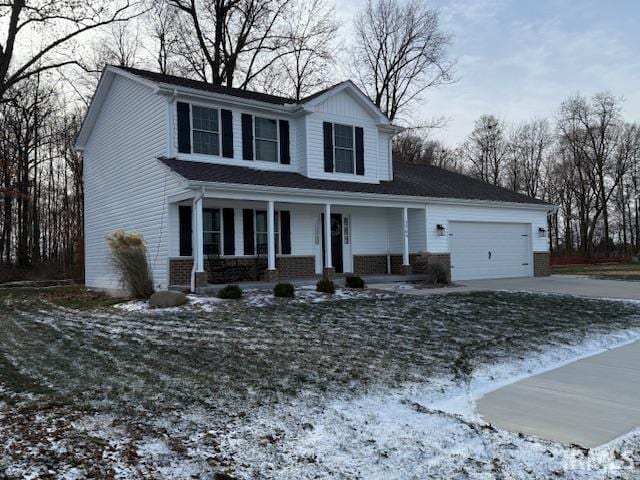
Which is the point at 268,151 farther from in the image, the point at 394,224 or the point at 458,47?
the point at 458,47

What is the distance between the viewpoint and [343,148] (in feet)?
56.5

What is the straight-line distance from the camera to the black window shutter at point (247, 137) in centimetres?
1552

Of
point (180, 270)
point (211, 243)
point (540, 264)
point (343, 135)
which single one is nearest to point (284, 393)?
point (180, 270)

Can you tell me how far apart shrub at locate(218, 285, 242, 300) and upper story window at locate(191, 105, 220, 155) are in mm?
4884

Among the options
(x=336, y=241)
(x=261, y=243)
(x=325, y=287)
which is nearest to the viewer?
(x=325, y=287)

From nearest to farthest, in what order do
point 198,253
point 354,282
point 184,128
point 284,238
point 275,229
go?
point 198,253
point 354,282
point 184,128
point 275,229
point 284,238

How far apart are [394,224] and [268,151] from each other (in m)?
5.04

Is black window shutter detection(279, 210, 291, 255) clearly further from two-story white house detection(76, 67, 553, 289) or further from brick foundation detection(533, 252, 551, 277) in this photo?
brick foundation detection(533, 252, 551, 277)

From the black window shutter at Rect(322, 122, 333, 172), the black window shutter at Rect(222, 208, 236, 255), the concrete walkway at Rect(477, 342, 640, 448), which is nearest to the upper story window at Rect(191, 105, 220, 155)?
the black window shutter at Rect(222, 208, 236, 255)

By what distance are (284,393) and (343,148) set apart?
13.2 m

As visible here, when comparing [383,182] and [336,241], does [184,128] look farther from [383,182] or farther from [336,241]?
[383,182]

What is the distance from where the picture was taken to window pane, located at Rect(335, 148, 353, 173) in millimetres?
17109

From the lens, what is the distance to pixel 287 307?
10.4 metres

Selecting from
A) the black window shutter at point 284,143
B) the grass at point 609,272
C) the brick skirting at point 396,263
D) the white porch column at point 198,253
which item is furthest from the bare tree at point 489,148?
the white porch column at point 198,253
